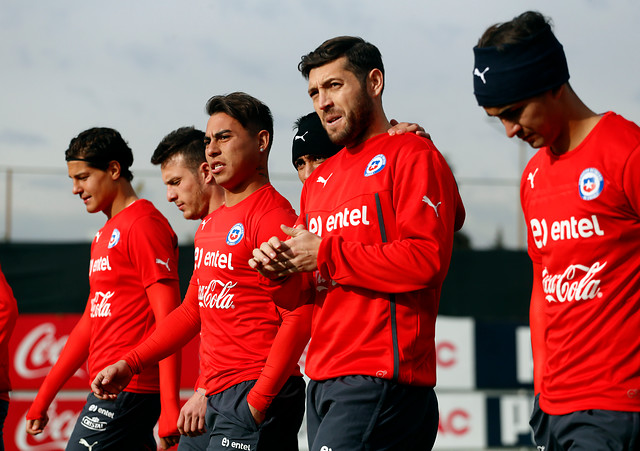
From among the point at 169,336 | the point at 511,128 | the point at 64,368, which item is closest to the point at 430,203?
the point at 511,128

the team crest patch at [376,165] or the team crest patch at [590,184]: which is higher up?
the team crest patch at [376,165]

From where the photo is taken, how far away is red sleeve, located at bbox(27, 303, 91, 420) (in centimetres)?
491

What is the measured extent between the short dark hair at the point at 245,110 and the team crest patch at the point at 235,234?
50 centimetres

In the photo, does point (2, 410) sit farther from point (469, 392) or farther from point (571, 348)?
point (469, 392)

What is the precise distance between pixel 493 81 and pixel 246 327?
5.60ft

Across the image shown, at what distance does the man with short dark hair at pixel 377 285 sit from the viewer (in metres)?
2.77

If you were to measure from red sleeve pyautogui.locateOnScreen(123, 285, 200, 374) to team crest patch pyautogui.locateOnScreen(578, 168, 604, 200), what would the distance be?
222 cm

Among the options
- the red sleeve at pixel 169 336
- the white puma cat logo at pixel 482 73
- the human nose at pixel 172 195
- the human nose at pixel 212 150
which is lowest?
the red sleeve at pixel 169 336

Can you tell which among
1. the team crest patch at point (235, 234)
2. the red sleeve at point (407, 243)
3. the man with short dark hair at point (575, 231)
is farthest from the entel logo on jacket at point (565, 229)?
the team crest patch at point (235, 234)

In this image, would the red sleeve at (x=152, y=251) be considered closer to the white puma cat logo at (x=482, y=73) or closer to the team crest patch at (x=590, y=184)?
the white puma cat logo at (x=482, y=73)

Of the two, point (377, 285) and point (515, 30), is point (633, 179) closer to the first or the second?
point (515, 30)

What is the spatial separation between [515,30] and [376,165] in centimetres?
67

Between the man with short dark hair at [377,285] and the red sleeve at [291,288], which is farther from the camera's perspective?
the red sleeve at [291,288]

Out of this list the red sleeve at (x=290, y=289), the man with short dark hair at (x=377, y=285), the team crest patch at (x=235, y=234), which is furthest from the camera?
the team crest patch at (x=235, y=234)
